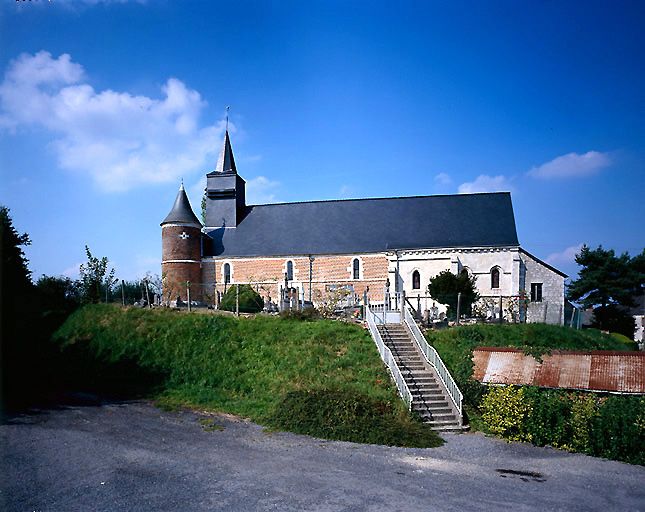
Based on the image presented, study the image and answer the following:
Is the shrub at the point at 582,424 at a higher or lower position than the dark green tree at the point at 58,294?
lower

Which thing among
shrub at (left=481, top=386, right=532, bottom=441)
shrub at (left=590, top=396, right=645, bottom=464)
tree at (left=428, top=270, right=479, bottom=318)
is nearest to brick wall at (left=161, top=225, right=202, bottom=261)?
tree at (left=428, top=270, right=479, bottom=318)

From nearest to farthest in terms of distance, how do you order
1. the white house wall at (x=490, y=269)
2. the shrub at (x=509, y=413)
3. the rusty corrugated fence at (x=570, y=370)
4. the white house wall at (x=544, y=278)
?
the rusty corrugated fence at (x=570, y=370) → the shrub at (x=509, y=413) → the white house wall at (x=490, y=269) → the white house wall at (x=544, y=278)

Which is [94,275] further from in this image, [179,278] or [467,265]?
[467,265]

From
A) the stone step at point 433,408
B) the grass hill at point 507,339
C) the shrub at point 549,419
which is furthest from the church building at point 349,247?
the shrub at point 549,419

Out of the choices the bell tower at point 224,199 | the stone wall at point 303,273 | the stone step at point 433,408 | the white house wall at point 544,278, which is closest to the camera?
the stone step at point 433,408

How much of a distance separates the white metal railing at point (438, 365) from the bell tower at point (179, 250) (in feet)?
72.9

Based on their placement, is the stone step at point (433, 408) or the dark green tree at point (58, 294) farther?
the dark green tree at point (58, 294)

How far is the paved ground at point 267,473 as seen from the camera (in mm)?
9883

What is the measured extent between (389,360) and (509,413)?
509cm

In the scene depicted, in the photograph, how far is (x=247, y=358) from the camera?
21.8 meters

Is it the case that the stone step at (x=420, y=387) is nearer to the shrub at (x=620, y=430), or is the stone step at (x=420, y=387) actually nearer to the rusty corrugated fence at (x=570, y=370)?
the rusty corrugated fence at (x=570, y=370)

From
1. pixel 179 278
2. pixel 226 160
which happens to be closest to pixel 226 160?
pixel 226 160

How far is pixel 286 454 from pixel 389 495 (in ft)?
11.8

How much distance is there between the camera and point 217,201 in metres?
45.0
